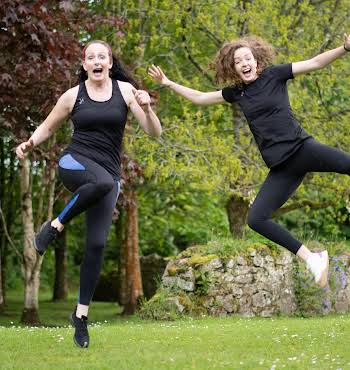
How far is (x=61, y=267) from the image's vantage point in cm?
2230

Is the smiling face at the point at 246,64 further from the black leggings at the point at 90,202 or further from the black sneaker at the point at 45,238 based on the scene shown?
the black sneaker at the point at 45,238

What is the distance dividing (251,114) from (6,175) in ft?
51.9

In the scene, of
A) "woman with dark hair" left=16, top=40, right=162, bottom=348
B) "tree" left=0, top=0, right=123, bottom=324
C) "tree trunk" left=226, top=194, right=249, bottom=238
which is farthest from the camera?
"tree trunk" left=226, top=194, right=249, bottom=238

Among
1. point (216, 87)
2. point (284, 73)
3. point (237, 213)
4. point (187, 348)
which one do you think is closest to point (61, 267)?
point (237, 213)

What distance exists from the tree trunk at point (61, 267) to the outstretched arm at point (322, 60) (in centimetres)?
1533

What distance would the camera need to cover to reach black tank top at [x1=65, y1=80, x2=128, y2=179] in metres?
6.24

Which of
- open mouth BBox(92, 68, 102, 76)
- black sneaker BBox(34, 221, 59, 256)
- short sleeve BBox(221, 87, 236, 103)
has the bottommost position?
black sneaker BBox(34, 221, 59, 256)

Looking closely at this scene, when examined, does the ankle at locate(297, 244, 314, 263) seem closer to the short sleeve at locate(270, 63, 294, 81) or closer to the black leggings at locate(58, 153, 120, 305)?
the short sleeve at locate(270, 63, 294, 81)

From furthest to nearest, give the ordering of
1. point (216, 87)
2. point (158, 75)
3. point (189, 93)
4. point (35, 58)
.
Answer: point (216, 87) → point (35, 58) → point (189, 93) → point (158, 75)

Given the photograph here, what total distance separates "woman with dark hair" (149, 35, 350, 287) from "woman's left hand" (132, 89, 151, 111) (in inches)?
34.6

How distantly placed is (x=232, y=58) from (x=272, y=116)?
27.3 inches

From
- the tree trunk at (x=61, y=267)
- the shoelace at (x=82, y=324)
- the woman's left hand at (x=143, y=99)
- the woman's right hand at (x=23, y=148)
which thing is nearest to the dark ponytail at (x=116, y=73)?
the woman's left hand at (x=143, y=99)

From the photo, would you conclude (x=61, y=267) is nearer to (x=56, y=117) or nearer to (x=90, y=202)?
(x=56, y=117)

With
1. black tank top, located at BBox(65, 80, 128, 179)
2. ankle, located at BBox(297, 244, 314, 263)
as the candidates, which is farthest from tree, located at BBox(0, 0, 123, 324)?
ankle, located at BBox(297, 244, 314, 263)
